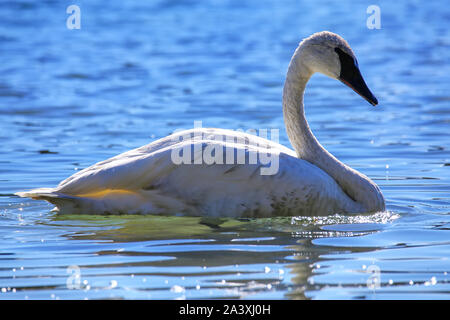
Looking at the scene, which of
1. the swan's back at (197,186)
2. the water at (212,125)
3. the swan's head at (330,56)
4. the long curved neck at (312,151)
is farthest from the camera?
the swan's head at (330,56)

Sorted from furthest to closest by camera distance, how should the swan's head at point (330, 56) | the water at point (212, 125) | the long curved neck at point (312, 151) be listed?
the swan's head at point (330, 56) → the long curved neck at point (312, 151) → the water at point (212, 125)

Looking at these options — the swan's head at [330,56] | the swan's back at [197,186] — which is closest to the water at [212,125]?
the swan's back at [197,186]

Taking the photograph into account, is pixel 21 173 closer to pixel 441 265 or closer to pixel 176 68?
pixel 441 265

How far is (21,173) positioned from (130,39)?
47.7ft

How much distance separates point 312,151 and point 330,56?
0.93 m

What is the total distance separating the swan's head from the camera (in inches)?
331

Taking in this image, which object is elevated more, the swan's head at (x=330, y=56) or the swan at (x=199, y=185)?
the swan's head at (x=330, y=56)

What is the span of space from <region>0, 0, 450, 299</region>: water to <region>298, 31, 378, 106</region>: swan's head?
1.32m

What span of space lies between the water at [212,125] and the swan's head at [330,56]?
132 cm

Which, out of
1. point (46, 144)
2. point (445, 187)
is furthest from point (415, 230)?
point (46, 144)

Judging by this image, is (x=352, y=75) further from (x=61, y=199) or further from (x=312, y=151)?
(x=61, y=199)

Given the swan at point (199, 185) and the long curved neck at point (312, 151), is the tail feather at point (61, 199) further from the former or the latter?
the long curved neck at point (312, 151)

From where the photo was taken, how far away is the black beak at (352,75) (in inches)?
332

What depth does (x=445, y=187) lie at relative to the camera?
369 inches
